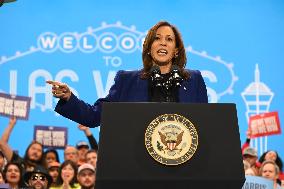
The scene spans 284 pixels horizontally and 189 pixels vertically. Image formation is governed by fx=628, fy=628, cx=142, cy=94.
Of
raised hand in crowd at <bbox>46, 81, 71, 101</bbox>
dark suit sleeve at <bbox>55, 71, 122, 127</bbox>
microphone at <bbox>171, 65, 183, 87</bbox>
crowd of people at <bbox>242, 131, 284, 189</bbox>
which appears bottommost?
crowd of people at <bbox>242, 131, 284, 189</bbox>

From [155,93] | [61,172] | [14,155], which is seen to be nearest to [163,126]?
[155,93]

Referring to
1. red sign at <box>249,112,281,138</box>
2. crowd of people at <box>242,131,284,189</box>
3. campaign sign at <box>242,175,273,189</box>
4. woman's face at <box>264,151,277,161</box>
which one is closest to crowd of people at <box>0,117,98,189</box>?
campaign sign at <box>242,175,273,189</box>

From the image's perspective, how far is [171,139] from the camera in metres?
1.71

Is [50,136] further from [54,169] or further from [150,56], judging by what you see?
[150,56]

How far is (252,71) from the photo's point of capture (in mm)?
6832

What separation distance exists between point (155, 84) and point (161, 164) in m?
0.43

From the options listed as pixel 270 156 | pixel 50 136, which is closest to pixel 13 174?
pixel 50 136

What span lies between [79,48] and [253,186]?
3.81 meters

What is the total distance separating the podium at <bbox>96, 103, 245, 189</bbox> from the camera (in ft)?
5.52

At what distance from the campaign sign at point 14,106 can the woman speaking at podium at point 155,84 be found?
341cm

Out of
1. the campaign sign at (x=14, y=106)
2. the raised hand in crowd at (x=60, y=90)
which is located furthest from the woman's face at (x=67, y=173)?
the raised hand in crowd at (x=60, y=90)

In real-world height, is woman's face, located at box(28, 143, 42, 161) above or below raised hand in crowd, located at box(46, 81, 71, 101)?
below

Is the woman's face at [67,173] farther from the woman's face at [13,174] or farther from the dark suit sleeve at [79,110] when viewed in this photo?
the dark suit sleeve at [79,110]

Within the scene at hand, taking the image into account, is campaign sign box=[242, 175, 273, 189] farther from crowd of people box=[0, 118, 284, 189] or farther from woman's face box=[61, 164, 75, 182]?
woman's face box=[61, 164, 75, 182]
